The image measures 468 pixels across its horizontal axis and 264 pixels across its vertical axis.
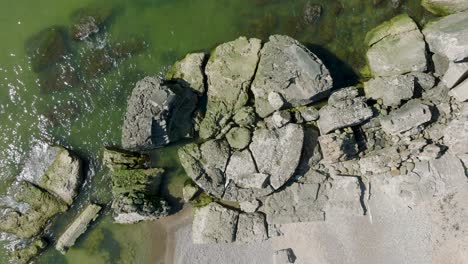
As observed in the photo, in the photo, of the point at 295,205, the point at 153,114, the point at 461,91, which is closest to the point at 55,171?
the point at 153,114

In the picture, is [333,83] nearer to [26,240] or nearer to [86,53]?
A: [86,53]

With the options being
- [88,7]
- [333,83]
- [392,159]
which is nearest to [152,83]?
[88,7]

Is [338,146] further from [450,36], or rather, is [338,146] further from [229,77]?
[450,36]

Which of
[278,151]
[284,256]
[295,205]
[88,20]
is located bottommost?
[284,256]

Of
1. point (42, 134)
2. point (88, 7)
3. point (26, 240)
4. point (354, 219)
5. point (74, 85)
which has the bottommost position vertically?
point (354, 219)

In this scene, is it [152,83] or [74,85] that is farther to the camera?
[74,85]

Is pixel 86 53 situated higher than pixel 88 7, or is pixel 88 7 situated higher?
pixel 88 7

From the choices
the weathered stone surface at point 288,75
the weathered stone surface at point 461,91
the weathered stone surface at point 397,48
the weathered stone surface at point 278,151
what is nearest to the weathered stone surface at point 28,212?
the weathered stone surface at point 278,151
